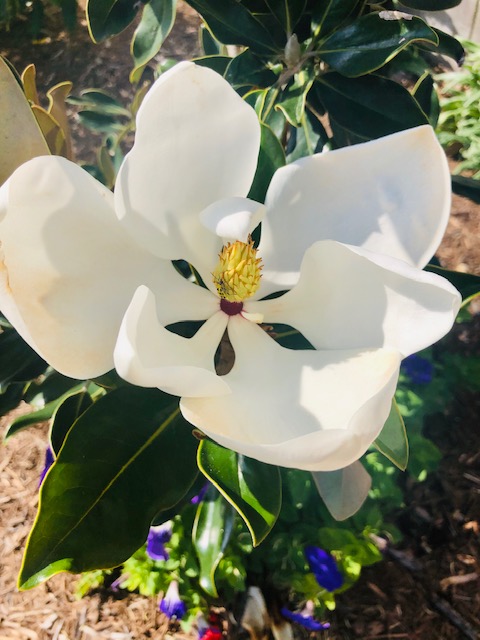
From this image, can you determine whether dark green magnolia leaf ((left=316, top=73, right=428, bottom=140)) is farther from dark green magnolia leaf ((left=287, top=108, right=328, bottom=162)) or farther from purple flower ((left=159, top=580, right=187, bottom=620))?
purple flower ((left=159, top=580, right=187, bottom=620))

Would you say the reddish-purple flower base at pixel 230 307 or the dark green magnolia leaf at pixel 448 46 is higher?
the dark green magnolia leaf at pixel 448 46

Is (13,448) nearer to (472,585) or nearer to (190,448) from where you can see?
(190,448)

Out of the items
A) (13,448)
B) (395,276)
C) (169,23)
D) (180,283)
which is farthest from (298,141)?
(13,448)

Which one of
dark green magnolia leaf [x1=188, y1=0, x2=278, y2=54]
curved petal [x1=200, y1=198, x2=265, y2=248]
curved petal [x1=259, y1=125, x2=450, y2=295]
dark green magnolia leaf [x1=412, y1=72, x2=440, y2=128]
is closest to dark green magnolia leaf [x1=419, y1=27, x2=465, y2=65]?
dark green magnolia leaf [x1=412, y1=72, x2=440, y2=128]

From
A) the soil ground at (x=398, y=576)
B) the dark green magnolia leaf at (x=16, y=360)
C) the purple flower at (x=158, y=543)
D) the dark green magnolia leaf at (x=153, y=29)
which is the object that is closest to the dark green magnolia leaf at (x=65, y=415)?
the dark green magnolia leaf at (x=16, y=360)

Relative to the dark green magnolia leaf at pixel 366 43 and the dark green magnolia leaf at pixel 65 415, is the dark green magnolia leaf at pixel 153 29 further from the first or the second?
the dark green magnolia leaf at pixel 65 415
